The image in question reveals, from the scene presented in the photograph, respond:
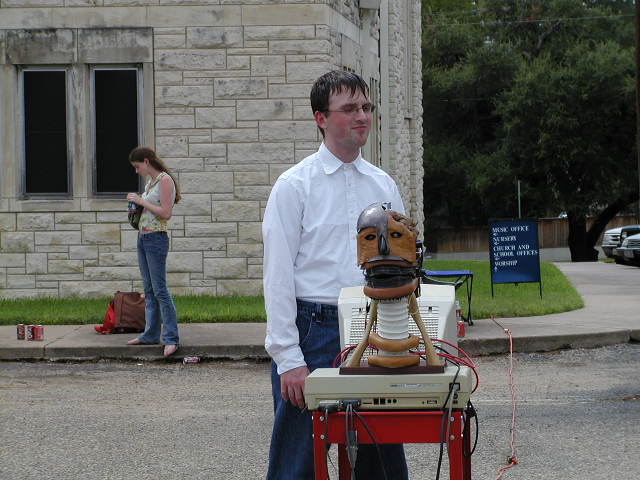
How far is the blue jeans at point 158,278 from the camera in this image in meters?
11.0

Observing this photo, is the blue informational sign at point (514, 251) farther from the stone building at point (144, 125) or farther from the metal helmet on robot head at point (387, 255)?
the metal helmet on robot head at point (387, 255)

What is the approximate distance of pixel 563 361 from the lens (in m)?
11.2

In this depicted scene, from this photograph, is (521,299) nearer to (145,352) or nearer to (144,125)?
(144,125)

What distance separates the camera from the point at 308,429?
4141 millimetres

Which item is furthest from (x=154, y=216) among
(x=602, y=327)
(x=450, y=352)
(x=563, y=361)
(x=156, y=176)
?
(x=450, y=352)

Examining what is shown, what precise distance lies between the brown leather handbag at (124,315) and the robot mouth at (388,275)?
29.7ft

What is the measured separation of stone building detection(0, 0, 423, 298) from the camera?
53.2ft

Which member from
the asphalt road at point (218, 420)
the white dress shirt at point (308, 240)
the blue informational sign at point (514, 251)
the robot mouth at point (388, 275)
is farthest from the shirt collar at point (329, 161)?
the blue informational sign at point (514, 251)

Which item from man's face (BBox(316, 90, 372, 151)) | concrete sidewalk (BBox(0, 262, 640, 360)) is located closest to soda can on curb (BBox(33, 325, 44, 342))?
concrete sidewalk (BBox(0, 262, 640, 360))

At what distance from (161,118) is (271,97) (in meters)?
1.63

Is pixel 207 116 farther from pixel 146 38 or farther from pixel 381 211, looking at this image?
pixel 381 211

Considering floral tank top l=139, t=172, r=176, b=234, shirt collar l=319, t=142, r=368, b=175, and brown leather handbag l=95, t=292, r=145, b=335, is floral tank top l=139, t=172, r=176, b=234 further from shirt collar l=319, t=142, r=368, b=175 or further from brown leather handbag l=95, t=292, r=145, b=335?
shirt collar l=319, t=142, r=368, b=175

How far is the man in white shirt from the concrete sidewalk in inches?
281

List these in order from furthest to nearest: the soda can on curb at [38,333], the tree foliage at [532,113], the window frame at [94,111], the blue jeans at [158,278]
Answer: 1. the tree foliage at [532,113]
2. the window frame at [94,111]
3. the soda can on curb at [38,333]
4. the blue jeans at [158,278]
